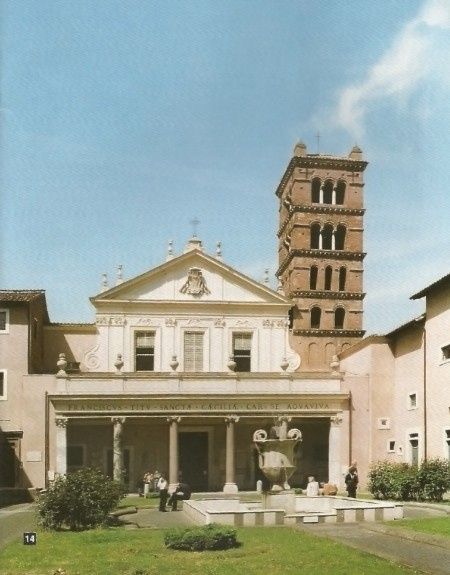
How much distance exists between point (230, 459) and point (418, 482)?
35.2 ft

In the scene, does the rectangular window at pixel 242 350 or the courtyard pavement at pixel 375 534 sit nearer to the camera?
the courtyard pavement at pixel 375 534

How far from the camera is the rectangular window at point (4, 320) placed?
38.1m

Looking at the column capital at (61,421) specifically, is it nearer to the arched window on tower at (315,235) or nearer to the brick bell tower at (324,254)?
the brick bell tower at (324,254)

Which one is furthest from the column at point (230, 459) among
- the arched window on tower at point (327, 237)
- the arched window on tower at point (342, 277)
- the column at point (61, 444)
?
the arched window on tower at point (327, 237)

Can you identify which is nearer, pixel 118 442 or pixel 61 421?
pixel 118 442

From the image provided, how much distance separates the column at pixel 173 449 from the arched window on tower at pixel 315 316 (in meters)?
13.6

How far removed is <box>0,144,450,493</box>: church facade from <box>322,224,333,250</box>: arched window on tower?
5437 mm

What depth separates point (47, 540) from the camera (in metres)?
18.9

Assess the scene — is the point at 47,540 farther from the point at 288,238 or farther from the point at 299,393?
the point at 288,238

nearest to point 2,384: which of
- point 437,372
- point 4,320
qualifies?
point 4,320

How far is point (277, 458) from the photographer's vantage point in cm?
2502

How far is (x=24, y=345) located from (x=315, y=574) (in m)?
27.1

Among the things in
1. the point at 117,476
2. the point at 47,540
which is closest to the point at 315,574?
the point at 47,540

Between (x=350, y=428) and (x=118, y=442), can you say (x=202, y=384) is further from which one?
(x=350, y=428)
